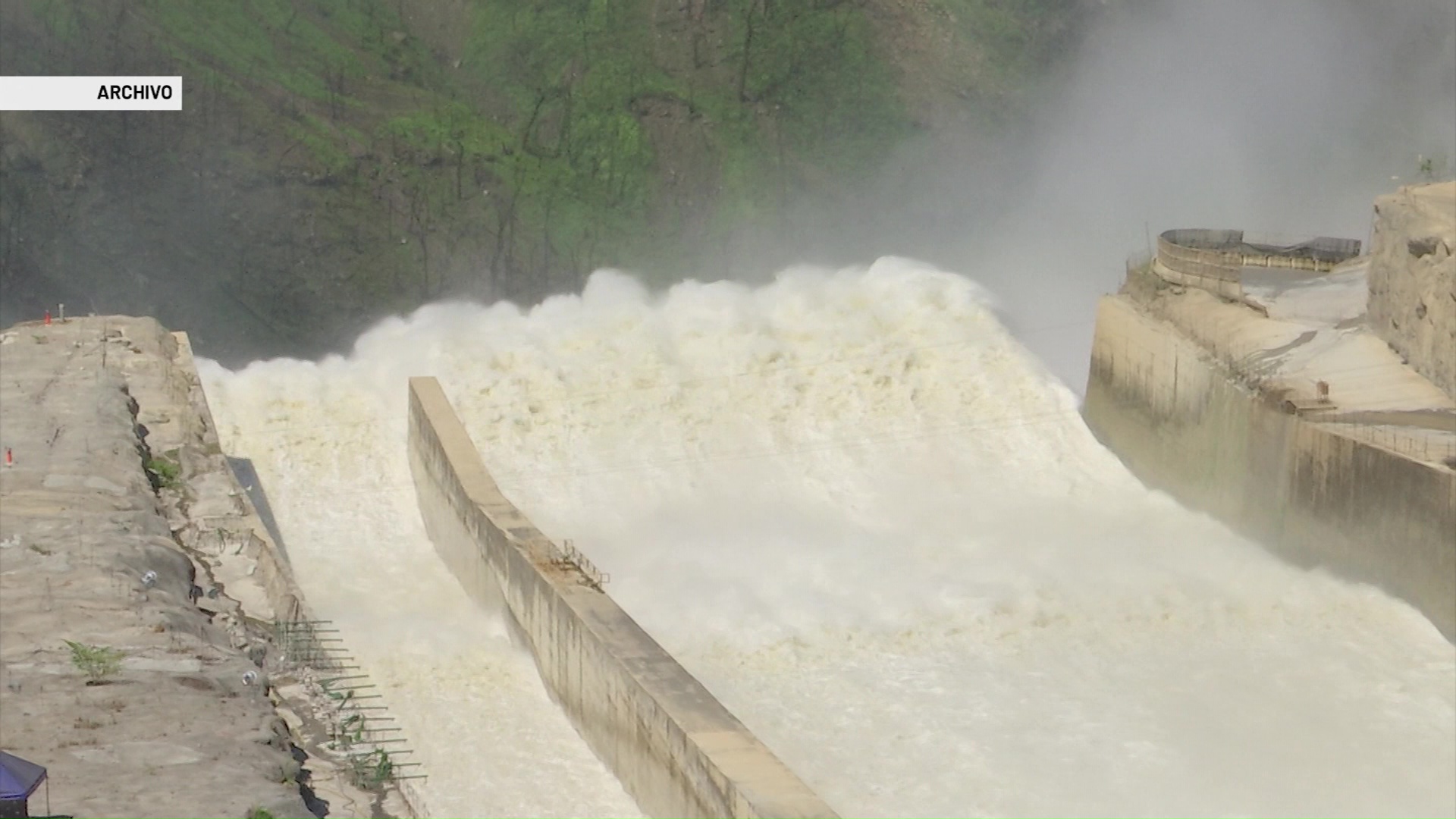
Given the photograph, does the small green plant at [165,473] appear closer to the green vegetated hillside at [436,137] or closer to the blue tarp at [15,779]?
the blue tarp at [15,779]

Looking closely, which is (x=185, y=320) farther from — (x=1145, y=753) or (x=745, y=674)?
(x=1145, y=753)

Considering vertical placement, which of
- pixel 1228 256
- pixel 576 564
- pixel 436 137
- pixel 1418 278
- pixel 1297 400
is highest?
pixel 436 137

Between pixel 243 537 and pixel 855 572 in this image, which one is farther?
pixel 855 572

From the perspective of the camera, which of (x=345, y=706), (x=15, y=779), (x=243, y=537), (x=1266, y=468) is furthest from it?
(x=1266, y=468)

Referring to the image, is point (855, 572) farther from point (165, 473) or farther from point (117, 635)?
point (117, 635)

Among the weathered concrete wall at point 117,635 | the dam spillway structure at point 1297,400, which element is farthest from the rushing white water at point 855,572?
the weathered concrete wall at point 117,635

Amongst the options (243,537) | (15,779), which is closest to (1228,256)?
(243,537)

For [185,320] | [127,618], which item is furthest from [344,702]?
[185,320]
